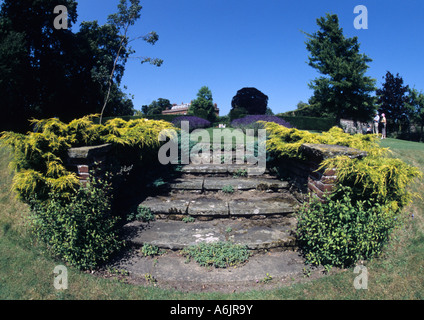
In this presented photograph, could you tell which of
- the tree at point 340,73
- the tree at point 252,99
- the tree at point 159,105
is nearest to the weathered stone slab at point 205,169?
the tree at point 340,73

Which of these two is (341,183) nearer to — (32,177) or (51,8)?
(32,177)

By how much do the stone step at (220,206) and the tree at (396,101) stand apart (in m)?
29.2

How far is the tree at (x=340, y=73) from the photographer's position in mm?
19797

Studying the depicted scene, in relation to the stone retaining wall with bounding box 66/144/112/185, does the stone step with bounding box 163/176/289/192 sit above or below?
below

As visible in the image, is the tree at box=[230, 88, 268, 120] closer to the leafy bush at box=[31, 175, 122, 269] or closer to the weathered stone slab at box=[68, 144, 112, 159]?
the weathered stone slab at box=[68, 144, 112, 159]

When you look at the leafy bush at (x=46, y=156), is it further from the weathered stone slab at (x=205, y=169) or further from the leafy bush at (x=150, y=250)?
the weathered stone slab at (x=205, y=169)

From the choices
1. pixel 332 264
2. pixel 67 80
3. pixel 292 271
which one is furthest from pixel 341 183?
pixel 67 80

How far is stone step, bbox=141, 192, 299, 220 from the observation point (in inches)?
171

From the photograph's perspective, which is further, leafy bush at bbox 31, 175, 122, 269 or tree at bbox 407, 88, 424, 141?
tree at bbox 407, 88, 424, 141

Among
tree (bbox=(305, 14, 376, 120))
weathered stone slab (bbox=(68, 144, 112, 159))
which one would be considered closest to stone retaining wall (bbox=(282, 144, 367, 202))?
weathered stone slab (bbox=(68, 144, 112, 159))

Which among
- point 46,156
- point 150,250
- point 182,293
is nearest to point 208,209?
point 150,250

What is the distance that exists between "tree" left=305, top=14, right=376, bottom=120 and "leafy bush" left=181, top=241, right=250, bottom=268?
20.4m

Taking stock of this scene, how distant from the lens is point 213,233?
388cm

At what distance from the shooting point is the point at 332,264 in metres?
3.20
